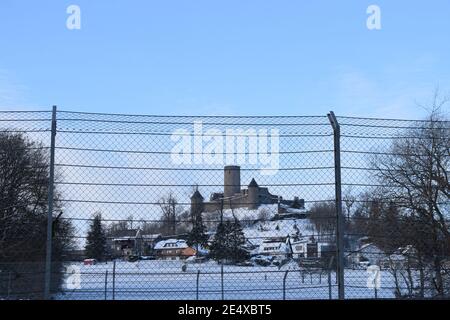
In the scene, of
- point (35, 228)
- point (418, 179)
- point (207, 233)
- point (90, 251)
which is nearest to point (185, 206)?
point (207, 233)

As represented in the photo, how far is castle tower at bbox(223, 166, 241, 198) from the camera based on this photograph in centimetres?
717

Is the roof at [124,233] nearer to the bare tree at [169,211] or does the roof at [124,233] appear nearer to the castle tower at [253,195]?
the bare tree at [169,211]

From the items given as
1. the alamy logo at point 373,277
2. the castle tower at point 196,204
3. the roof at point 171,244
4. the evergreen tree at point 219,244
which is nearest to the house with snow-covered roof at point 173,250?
the roof at point 171,244

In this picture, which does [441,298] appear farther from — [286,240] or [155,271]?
[155,271]

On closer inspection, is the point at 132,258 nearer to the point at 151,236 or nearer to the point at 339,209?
the point at 151,236

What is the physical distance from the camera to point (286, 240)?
292 inches

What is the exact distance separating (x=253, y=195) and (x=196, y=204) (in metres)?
0.66

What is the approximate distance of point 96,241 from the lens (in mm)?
7266

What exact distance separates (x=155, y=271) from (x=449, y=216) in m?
3.58

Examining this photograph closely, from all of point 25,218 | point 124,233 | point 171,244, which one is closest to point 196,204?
point 171,244

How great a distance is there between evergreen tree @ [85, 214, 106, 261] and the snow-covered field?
0.15m
